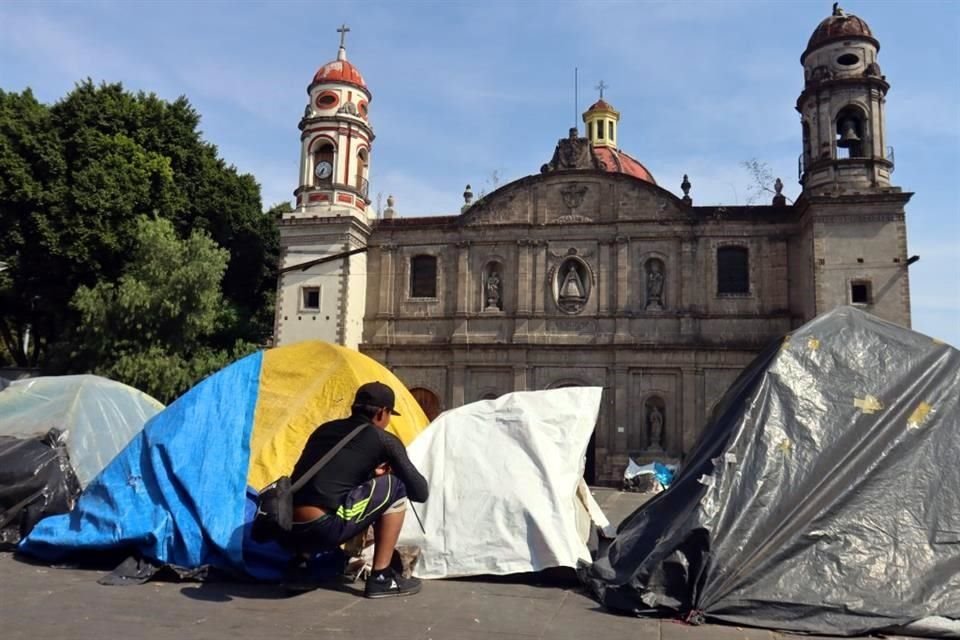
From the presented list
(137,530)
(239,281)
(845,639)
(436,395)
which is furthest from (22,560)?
Answer: (239,281)

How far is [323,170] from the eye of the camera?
2539 cm

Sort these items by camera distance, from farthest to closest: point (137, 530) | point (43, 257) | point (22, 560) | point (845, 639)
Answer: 1. point (43, 257)
2. point (22, 560)
3. point (137, 530)
4. point (845, 639)

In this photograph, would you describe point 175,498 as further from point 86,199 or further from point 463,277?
point 463,277

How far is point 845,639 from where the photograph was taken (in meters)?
4.96

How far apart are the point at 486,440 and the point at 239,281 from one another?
22129 millimetres

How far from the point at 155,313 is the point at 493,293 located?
33.5 ft

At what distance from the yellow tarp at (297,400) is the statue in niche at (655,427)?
48.6 ft

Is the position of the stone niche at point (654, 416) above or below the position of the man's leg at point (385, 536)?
above

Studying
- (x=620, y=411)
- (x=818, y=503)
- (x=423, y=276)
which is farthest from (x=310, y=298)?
(x=818, y=503)

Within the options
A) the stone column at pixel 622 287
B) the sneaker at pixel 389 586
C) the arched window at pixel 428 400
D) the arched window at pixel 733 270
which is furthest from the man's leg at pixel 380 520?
the arched window at pixel 733 270

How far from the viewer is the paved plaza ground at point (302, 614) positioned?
470cm

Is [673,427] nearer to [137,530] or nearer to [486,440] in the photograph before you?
[486,440]

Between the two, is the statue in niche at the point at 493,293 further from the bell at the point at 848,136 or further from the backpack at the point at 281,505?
the backpack at the point at 281,505

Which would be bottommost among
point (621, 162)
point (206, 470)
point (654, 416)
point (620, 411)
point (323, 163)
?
point (206, 470)
